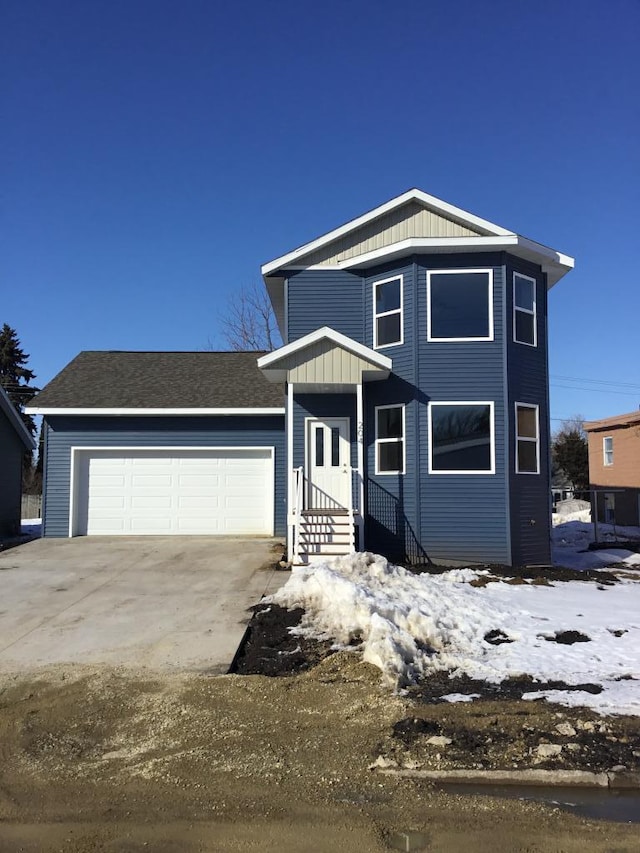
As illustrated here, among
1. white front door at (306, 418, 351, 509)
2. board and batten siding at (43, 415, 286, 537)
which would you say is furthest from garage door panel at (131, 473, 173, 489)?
white front door at (306, 418, 351, 509)

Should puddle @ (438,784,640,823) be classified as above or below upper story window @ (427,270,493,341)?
below

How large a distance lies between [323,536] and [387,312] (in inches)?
195

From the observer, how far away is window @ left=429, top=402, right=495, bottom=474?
42.3 feet

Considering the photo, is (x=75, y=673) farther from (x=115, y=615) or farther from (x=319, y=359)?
(x=319, y=359)

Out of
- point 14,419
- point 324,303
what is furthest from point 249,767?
point 14,419

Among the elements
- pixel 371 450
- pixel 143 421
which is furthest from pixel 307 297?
pixel 143 421

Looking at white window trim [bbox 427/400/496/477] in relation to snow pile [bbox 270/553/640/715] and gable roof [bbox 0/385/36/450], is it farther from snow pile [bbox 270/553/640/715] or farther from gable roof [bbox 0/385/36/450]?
gable roof [bbox 0/385/36/450]

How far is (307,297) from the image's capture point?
46.9ft

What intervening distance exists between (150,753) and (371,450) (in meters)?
9.46

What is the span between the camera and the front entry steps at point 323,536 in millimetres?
11742

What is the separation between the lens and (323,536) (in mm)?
12109

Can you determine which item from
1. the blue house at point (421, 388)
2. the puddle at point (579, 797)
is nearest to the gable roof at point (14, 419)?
the blue house at point (421, 388)

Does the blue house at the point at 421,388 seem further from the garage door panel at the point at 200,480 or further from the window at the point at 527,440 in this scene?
the garage door panel at the point at 200,480

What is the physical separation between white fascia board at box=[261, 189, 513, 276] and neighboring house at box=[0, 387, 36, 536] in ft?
28.7
